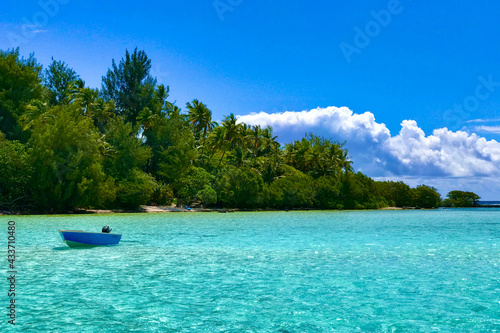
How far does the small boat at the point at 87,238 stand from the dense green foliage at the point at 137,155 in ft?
103

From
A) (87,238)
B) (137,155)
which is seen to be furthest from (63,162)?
(87,238)

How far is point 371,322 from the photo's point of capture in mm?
9844

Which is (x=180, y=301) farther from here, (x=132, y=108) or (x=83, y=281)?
(x=132, y=108)

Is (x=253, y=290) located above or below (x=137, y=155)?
below

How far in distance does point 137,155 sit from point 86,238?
4417 cm

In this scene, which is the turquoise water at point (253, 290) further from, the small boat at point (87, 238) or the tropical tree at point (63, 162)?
the tropical tree at point (63, 162)

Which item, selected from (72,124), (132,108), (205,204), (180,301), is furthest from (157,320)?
(132,108)

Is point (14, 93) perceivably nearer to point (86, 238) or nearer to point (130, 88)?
point (130, 88)

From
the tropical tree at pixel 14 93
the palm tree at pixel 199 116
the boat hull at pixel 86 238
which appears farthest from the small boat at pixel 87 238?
the palm tree at pixel 199 116

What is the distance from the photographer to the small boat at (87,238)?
22.2 metres

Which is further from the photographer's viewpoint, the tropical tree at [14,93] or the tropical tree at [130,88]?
the tropical tree at [130,88]

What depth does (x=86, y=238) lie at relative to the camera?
2280 cm

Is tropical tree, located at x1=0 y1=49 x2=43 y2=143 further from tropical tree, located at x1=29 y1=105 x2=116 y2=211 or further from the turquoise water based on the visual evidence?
the turquoise water

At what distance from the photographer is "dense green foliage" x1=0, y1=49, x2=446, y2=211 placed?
52.5 metres
